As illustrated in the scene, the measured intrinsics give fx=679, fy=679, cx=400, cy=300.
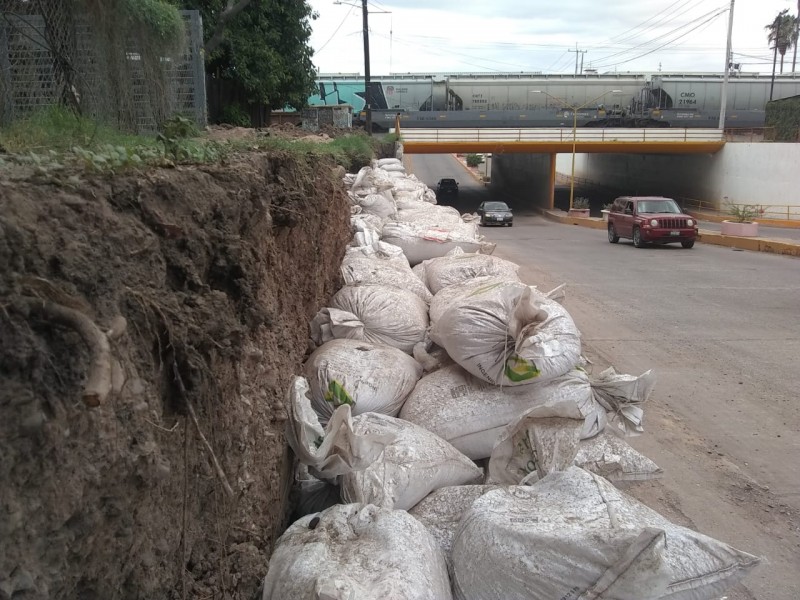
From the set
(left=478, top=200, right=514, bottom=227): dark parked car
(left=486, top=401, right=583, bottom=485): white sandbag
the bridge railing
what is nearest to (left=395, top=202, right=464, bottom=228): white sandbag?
(left=486, top=401, right=583, bottom=485): white sandbag

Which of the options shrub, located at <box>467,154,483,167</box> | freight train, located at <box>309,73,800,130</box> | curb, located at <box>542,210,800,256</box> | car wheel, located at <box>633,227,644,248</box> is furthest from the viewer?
shrub, located at <box>467,154,483,167</box>

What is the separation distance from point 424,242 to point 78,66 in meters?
4.07

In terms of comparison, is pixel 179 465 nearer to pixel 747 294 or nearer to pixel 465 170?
pixel 747 294

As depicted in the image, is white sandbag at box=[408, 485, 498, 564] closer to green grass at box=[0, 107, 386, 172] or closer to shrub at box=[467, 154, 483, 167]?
green grass at box=[0, 107, 386, 172]

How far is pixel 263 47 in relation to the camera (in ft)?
63.6

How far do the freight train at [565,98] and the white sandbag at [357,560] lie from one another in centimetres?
3634

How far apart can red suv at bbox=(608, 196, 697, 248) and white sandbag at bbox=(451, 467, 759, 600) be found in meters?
15.9

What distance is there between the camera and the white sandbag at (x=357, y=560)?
6.79ft

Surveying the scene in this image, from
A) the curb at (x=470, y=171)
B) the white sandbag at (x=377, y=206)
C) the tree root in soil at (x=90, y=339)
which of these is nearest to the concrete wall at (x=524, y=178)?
the curb at (x=470, y=171)

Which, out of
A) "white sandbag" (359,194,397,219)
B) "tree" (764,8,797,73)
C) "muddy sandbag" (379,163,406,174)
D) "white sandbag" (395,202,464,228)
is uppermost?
"tree" (764,8,797,73)

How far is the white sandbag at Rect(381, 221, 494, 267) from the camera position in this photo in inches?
315

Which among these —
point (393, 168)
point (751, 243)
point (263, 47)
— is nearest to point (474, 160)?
point (263, 47)

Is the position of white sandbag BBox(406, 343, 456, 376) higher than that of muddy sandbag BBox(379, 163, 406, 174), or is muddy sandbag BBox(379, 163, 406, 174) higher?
muddy sandbag BBox(379, 163, 406, 174)

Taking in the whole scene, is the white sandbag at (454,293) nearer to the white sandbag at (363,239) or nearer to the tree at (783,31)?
the white sandbag at (363,239)
